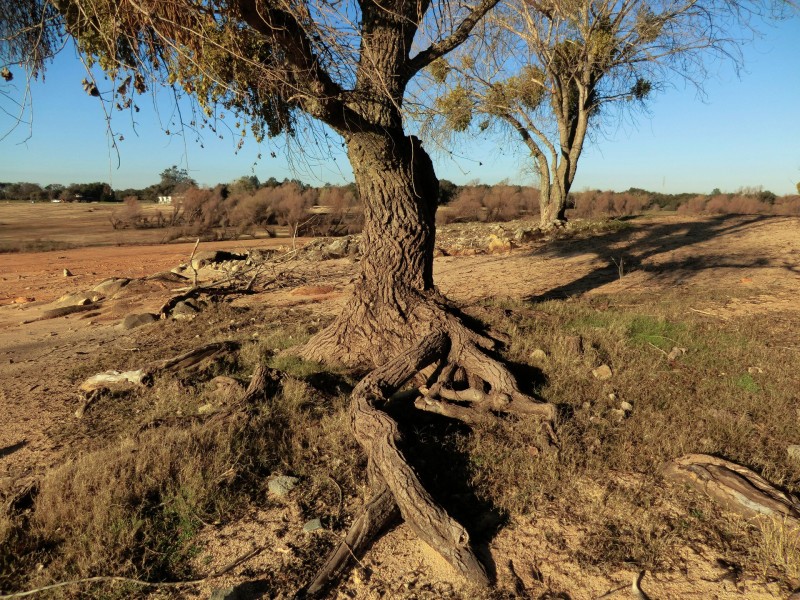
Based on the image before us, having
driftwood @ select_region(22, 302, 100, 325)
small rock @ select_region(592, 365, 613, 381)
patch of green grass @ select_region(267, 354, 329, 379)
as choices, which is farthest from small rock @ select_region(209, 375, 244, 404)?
Answer: driftwood @ select_region(22, 302, 100, 325)

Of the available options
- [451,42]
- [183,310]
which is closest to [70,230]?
[183,310]

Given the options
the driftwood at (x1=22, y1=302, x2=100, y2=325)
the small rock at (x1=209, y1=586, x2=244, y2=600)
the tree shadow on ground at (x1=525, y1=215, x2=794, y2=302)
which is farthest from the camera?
the tree shadow on ground at (x1=525, y1=215, x2=794, y2=302)

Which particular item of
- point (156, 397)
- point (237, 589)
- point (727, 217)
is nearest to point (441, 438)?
point (237, 589)

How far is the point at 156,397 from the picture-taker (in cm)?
513

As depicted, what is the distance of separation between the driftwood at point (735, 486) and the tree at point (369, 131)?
39.2 inches

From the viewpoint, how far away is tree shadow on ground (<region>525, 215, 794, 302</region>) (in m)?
10.2

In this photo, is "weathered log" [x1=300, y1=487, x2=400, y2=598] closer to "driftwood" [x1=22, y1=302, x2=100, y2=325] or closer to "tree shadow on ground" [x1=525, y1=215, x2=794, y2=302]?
"tree shadow on ground" [x1=525, y1=215, x2=794, y2=302]

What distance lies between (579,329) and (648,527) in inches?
132

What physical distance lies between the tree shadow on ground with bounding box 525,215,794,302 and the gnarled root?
12.0 feet

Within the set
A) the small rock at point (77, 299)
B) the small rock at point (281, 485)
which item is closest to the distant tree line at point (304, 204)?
the small rock at point (77, 299)

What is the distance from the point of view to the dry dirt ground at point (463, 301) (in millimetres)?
2906

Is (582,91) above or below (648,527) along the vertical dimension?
above

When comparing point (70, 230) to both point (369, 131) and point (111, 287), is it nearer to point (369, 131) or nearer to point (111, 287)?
point (111, 287)

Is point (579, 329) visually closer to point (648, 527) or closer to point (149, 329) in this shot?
point (648, 527)
